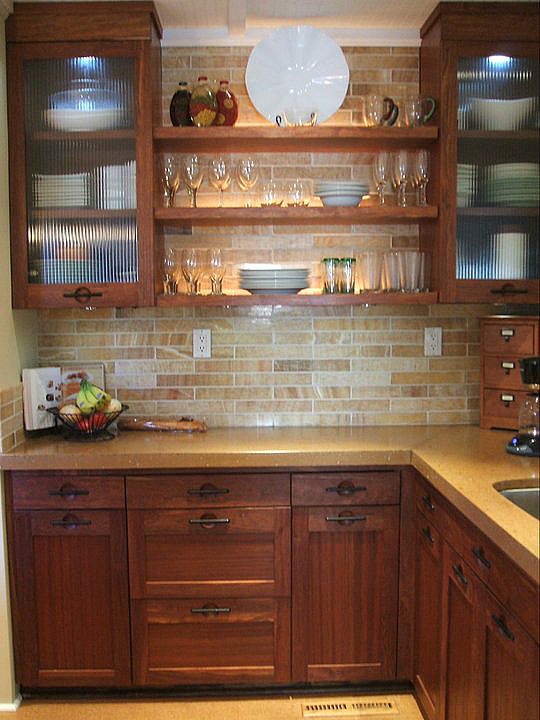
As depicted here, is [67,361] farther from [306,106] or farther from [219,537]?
[306,106]

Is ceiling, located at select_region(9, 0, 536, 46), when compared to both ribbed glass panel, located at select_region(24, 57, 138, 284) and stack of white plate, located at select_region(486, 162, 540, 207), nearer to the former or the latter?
ribbed glass panel, located at select_region(24, 57, 138, 284)

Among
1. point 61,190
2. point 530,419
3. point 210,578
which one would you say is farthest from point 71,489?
point 530,419

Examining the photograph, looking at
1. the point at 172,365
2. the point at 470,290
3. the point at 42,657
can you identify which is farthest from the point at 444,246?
the point at 42,657

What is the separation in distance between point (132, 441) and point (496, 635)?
139 centimetres

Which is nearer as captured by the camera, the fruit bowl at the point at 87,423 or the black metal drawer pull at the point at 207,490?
the black metal drawer pull at the point at 207,490

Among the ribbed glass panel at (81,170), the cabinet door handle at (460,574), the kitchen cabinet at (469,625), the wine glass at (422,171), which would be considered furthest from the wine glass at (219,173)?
the cabinet door handle at (460,574)

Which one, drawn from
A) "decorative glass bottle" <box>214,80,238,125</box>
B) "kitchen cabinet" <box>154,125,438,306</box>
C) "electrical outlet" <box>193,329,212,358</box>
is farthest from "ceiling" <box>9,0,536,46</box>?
"electrical outlet" <box>193,329,212,358</box>

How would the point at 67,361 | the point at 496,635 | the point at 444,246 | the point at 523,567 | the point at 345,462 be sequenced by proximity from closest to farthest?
the point at 523,567 → the point at 496,635 → the point at 345,462 → the point at 444,246 → the point at 67,361

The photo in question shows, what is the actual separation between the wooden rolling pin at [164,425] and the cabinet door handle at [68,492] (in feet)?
1.33

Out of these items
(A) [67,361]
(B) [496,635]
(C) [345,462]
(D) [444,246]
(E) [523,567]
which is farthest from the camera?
(A) [67,361]

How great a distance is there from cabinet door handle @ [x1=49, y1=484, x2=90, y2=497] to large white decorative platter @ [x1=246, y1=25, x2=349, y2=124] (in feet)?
4.97

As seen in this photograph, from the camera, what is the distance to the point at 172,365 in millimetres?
2697

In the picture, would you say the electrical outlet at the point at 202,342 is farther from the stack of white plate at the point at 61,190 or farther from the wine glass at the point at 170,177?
the stack of white plate at the point at 61,190

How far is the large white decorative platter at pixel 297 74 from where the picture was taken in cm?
245
